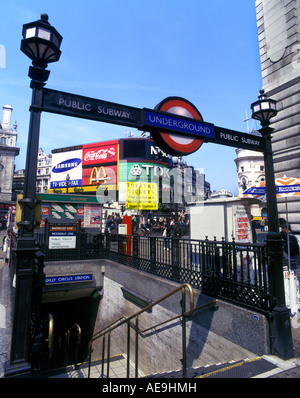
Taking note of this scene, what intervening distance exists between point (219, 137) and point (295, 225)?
893cm

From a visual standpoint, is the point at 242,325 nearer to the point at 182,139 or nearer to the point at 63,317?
the point at 182,139

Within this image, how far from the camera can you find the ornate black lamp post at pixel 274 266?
418cm

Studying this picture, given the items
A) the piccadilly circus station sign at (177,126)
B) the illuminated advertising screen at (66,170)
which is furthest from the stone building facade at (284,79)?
the illuminated advertising screen at (66,170)

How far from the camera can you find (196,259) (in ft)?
21.9

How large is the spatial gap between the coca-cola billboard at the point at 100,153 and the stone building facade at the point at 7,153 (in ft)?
80.4

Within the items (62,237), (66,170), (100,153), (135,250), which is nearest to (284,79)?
(135,250)

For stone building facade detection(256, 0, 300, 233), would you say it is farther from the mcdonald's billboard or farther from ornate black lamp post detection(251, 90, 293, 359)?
the mcdonald's billboard

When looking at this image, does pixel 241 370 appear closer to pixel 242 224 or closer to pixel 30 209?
pixel 30 209

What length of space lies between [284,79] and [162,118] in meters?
11.2

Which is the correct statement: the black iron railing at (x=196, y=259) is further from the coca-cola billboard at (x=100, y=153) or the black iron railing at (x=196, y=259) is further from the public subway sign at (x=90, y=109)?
the coca-cola billboard at (x=100, y=153)

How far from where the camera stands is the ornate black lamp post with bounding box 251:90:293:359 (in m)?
4.18

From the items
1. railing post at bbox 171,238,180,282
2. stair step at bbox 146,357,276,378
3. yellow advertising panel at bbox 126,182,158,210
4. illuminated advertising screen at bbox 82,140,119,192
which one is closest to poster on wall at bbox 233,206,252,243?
railing post at bbox 171,238,180,282

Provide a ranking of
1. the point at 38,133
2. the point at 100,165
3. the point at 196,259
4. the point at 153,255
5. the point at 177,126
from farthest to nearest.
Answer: the point at 100,165
the point at 153,255
the point at 196,259
the point at 177,126
the point at 38,133

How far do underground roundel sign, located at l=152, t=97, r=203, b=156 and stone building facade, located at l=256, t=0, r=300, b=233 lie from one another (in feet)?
29.1
